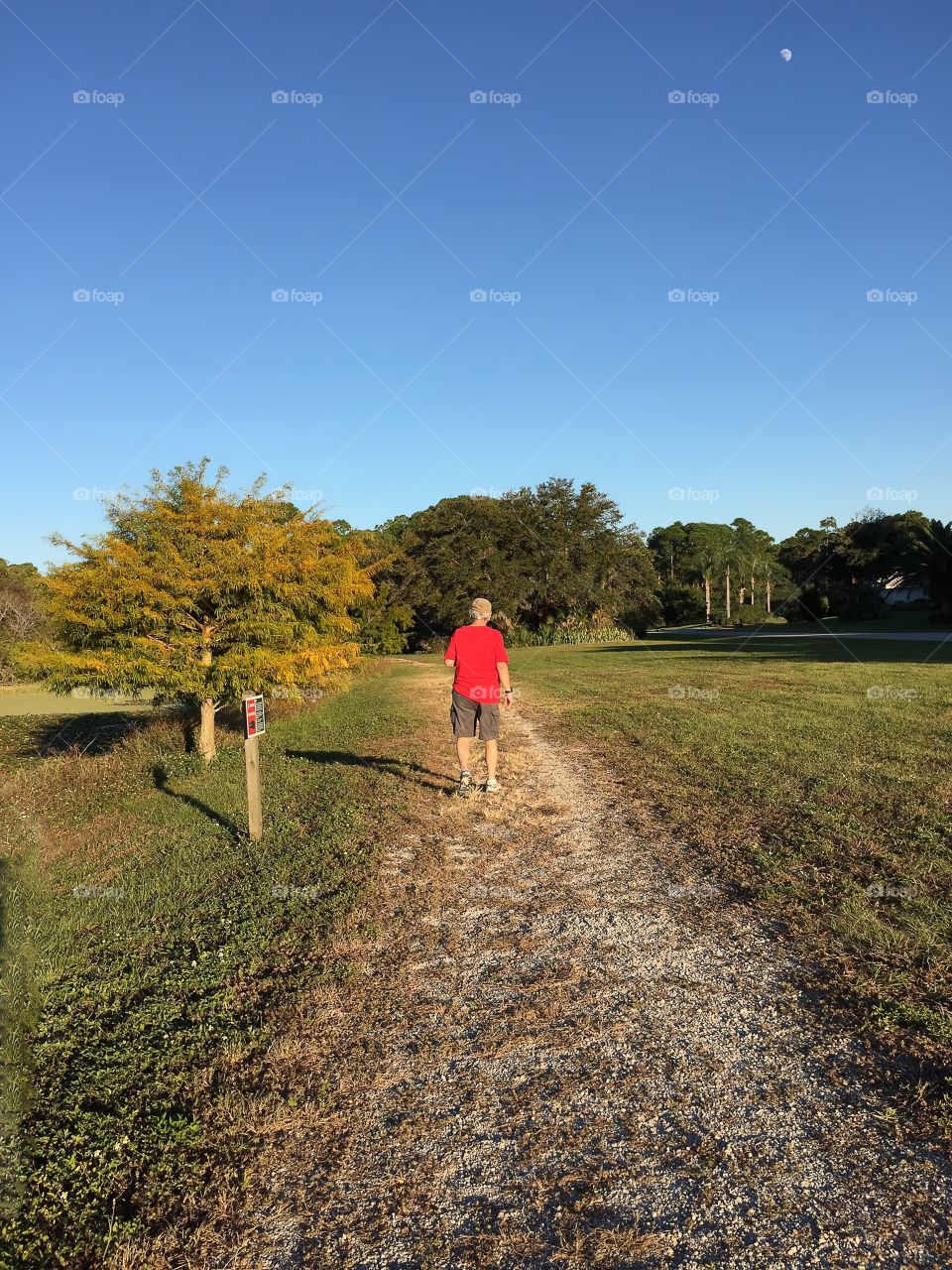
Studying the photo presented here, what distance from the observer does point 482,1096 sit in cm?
290

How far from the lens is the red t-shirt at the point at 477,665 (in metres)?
7.80

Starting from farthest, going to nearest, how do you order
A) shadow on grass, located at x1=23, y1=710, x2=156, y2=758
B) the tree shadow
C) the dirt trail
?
shadow on grass, located at x1=23, y1=710, x2=156, y2=758 < the tree shadow < the dirt trail

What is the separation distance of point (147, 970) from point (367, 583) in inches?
339

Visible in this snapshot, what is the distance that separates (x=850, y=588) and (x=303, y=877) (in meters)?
60.1

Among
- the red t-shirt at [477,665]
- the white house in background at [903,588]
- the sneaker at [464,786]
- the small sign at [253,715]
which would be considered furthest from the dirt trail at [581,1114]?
the white house in background at [903,588]

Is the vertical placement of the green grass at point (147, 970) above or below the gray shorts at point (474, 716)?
below

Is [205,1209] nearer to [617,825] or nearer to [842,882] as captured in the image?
[842,882]

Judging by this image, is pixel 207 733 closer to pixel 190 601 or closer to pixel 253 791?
pixel 190 601

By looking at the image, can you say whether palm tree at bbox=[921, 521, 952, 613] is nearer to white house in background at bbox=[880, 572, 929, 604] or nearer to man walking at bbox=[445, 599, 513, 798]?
white house in background at bbox=[880, 572, 929, 604]

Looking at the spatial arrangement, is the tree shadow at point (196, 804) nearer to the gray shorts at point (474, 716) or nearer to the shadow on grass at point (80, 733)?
the gray shorts at point (474, 716)

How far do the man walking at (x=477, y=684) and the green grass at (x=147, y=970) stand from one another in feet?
3.32

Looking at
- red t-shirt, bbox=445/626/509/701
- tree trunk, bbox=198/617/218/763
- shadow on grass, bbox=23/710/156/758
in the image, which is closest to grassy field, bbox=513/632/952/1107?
red t-shirt, bbox=445/626/509/701

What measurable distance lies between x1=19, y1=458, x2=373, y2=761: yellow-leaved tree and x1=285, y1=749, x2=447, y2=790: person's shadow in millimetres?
1153

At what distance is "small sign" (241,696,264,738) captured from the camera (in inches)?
250
